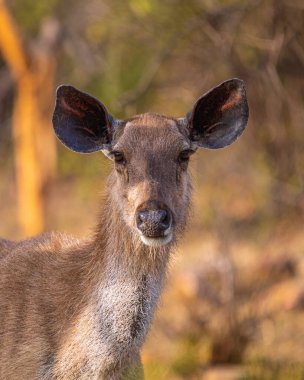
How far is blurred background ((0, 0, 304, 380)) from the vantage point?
13109 millimetres

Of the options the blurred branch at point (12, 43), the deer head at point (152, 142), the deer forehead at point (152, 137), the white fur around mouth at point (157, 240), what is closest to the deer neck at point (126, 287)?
the deer head at point (152, 142)

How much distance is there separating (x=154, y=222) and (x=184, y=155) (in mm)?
887

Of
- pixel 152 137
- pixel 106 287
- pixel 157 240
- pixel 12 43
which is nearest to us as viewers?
pixel 157 240

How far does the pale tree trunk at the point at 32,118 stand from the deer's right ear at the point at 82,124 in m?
9.48

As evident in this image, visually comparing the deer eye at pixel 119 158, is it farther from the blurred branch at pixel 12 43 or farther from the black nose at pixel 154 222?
the blurred branch at pixel 12 43

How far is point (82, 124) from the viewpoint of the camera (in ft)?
24.7

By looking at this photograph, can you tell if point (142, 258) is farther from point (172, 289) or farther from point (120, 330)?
point (172, 289)

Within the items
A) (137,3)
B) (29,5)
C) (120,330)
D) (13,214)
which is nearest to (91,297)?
(120,330)

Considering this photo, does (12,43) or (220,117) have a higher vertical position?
(220,117)

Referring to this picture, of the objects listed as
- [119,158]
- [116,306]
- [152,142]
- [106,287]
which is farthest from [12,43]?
[116,306]

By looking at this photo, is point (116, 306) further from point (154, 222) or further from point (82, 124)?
point (82, 124)

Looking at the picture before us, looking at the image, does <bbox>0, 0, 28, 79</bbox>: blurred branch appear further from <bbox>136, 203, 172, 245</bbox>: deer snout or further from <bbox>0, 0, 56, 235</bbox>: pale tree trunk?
<bbox>136, 203, 172, 245</bbox>: deer snout

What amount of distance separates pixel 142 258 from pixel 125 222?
10.8 inches

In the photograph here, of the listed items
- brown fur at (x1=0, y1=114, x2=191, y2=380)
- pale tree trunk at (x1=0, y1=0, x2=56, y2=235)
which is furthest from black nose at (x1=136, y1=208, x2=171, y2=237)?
pale tree trunk at (x1=0, y1=0, x2=56, y2=235)
